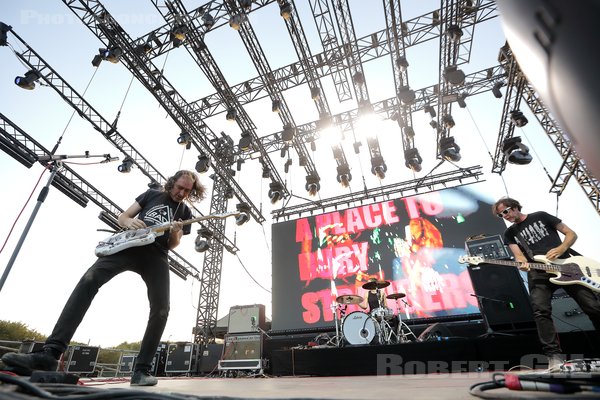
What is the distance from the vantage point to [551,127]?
260 inches

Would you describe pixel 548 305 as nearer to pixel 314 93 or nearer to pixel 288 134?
pixel 314 93

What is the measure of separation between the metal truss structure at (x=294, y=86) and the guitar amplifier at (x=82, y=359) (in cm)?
339

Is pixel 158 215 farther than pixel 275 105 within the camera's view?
No

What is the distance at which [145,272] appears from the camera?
6.59 feet

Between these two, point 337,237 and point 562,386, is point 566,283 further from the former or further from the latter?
point 337,237

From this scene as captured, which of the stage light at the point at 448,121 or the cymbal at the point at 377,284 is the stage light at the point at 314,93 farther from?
the cymbal at the point at 377,284

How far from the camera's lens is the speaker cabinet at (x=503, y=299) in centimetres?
332

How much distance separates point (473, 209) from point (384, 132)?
303 cm

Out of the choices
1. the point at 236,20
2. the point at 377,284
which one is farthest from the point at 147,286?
the point at 236,20

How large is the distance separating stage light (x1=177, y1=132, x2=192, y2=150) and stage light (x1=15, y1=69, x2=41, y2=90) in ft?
9.21

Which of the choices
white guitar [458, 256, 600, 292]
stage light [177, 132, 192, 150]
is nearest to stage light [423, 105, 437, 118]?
white guitar [458, 256, 600, 292]

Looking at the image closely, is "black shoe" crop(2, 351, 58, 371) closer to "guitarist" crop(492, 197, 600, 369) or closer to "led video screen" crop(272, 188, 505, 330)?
"guitarist" crop(492, 197, 600, 369)

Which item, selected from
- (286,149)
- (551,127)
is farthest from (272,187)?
(551,127)

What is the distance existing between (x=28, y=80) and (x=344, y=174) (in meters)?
7.10
